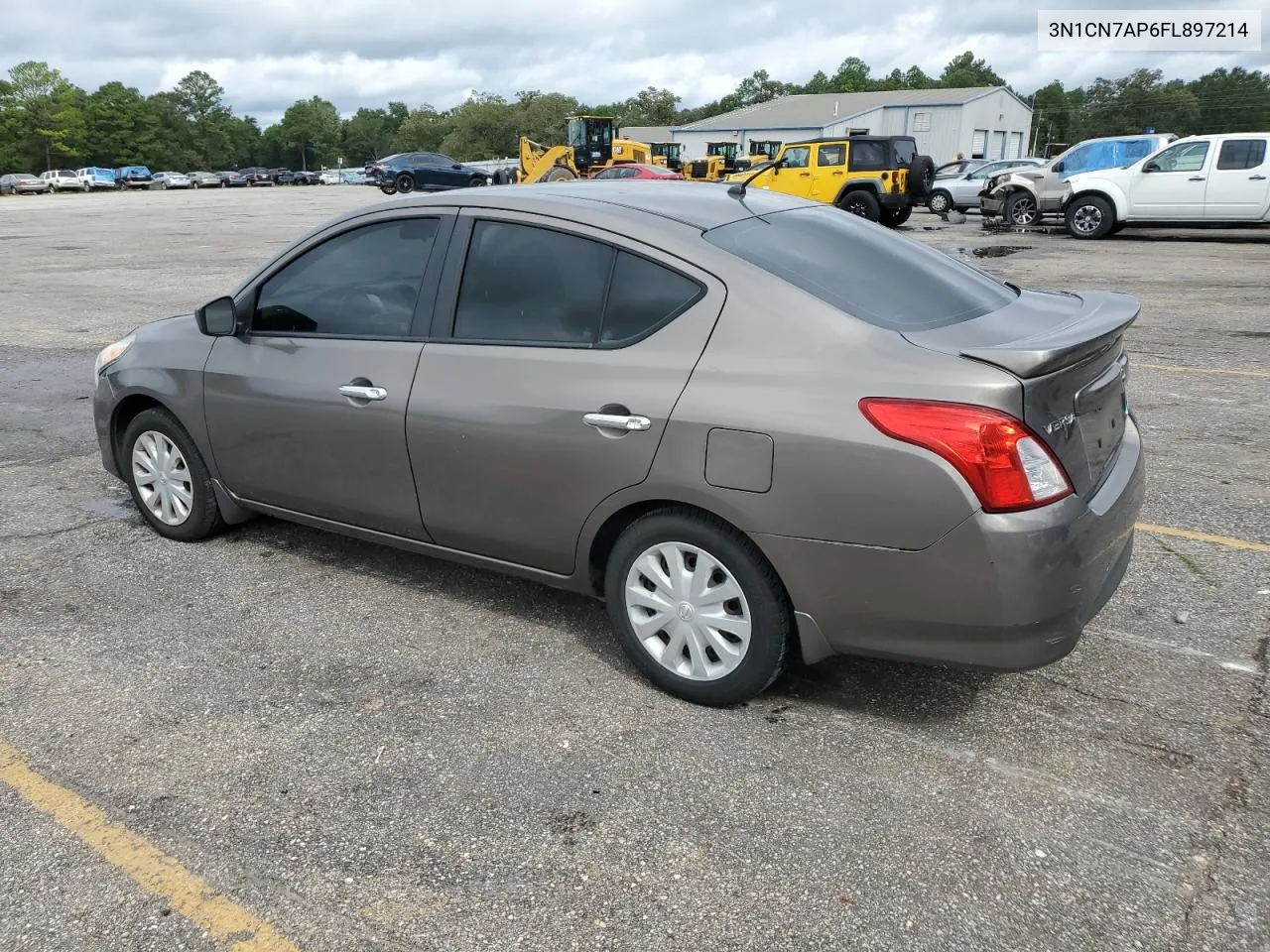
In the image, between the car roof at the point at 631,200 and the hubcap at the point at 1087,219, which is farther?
the hubcap at the point at 1087,219

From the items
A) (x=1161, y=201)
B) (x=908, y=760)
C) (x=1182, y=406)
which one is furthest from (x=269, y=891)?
(x=1161, y=201)

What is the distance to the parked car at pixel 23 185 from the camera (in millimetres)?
66688

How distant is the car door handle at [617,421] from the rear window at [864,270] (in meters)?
0.62

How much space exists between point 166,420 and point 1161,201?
18780 millimetres

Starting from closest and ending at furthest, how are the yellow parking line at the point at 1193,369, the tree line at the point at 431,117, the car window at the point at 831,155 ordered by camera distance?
the yellow parking line at the point at 1193,369
the car window at the point at 831,155
the tree line at the point at 431,117

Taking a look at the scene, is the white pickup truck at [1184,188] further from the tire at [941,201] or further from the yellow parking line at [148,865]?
the yellow parking line at [148,865]

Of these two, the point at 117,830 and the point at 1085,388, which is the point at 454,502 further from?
the point at 1085,388

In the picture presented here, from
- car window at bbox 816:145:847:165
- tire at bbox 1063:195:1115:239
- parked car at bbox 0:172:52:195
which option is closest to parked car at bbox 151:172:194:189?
parked car at bbox 0:172:52:195

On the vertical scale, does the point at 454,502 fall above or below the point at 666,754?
above

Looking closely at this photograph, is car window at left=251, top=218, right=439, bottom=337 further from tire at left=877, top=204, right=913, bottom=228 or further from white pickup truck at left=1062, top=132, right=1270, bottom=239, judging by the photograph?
tire at left=877, top=204, right=913, bottom=228

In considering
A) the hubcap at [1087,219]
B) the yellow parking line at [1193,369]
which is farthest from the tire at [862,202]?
the yellow parking line at [1193,369]

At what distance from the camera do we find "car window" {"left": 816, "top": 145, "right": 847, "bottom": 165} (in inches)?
904

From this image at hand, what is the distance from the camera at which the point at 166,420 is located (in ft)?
15.2

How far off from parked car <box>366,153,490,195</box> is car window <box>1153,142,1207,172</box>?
91.3 ft
